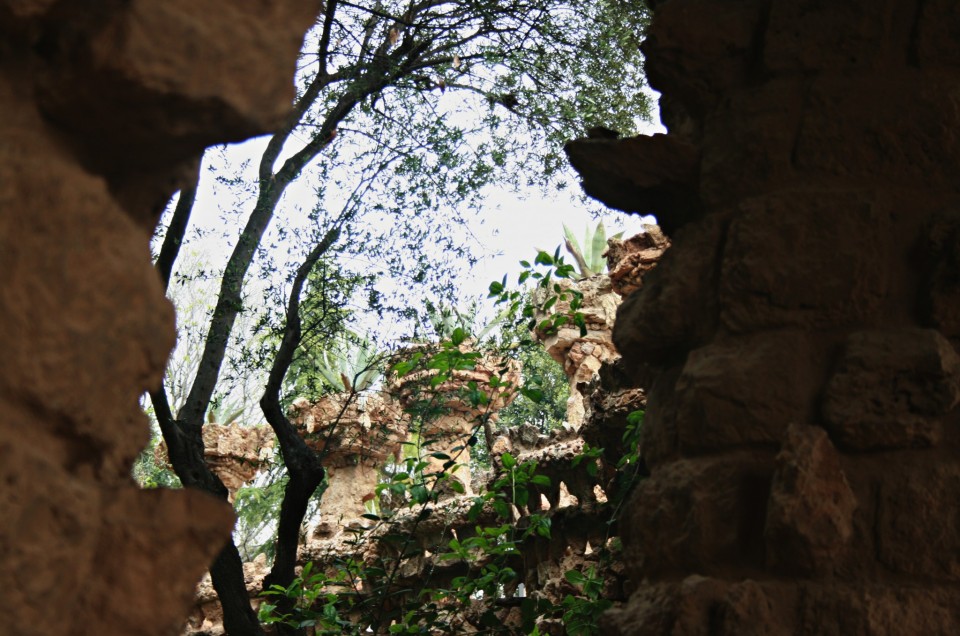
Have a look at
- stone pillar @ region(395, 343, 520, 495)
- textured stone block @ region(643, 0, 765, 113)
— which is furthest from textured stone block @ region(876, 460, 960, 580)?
stone pillar @ region(395, 343, 520, 495)

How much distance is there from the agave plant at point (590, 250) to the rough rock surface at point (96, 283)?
20.1 m

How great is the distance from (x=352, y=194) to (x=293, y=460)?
2248mm

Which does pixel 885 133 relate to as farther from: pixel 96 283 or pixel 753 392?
pixel 96 283

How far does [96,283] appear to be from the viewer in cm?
120

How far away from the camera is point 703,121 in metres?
2.92

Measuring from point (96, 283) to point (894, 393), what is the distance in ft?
5.99

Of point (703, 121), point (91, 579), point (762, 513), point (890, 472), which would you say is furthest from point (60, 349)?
point (703, 121)

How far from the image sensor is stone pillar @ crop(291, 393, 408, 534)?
1250 cm

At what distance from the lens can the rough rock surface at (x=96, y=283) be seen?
1.13 meters

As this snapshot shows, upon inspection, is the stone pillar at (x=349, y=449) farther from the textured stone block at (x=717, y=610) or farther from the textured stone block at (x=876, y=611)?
the textured stone block at (x=876, y=611)

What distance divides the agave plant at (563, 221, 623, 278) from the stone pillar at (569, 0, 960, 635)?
18.4m

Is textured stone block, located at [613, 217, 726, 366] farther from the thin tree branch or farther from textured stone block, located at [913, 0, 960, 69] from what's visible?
the thin tree branch

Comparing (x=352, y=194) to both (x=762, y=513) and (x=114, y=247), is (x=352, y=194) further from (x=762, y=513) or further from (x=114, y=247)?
(x=114, y=247)

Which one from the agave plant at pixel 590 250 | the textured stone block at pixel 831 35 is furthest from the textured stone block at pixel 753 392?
the agave plant at pixel 590 250
